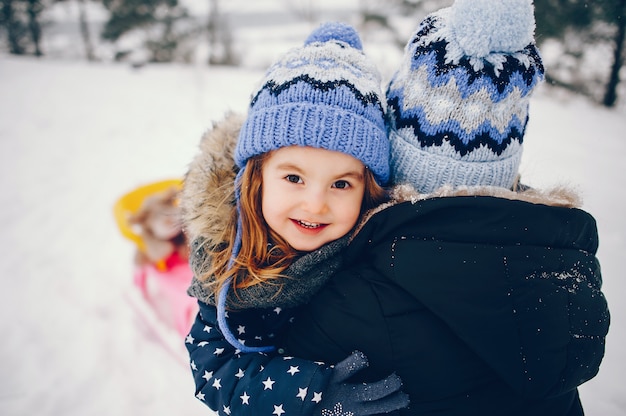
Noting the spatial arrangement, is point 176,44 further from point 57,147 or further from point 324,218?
point 324,218

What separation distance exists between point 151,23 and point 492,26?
43.2 feet

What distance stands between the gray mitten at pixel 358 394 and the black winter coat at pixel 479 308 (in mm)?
35

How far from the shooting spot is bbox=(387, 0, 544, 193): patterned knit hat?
3.52 feet

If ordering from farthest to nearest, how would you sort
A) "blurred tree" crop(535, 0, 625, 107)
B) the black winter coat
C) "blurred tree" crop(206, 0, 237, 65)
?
"blurred tree" crop(206, 0, 237, 65) < "blurred tree" crop(535, 0, 625, 107) < the black winter coat

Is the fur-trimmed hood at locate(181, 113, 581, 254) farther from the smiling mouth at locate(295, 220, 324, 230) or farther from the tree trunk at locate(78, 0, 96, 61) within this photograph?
the tree trunk at locate(78, 0, 96, 61)

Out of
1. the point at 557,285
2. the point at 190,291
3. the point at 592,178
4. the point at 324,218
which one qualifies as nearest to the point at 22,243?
the point at 190,291

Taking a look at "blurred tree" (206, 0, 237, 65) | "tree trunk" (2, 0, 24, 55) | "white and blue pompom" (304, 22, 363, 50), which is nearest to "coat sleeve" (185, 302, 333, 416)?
"white and blue pompom" (304, 22, 363, 50)

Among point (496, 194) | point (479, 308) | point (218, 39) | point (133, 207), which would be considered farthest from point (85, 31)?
point (479, 308)

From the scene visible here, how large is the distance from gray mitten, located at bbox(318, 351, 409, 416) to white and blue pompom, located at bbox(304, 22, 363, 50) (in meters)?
1.03

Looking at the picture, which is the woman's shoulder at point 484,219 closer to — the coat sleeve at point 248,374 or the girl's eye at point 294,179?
the girl's eye at point 294,179

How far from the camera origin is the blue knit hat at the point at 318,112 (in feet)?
3.77

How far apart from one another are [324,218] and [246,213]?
284mm

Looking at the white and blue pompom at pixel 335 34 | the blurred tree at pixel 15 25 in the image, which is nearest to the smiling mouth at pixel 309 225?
the white and blue pompom at pixel 335 34

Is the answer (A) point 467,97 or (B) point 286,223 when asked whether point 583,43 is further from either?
(B) point 286,223
